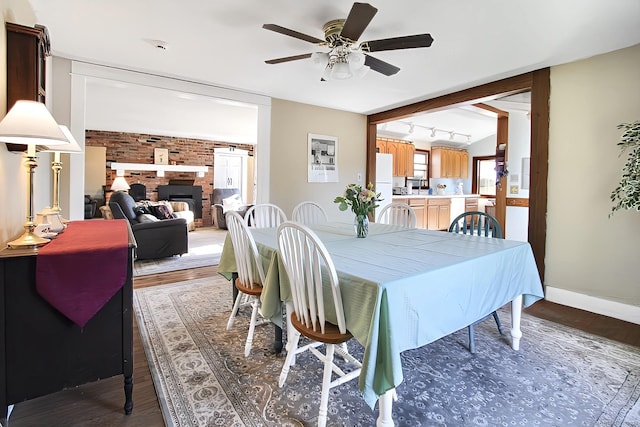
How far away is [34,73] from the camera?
1676 mm

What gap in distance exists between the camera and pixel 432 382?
1.81m

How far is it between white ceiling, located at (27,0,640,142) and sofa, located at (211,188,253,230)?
4.56m

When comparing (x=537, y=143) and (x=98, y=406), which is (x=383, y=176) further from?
(x=98, y=406)

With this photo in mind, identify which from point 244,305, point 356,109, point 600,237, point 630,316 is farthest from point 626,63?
point 244,305

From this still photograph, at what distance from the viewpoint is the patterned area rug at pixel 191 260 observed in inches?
164

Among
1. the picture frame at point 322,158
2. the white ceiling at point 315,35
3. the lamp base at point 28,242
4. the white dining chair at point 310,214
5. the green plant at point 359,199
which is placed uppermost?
the white ceiling at point 315,35

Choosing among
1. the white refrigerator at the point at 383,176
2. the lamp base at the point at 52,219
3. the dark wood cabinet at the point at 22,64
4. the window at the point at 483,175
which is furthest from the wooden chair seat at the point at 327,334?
the window at the point at 483,175

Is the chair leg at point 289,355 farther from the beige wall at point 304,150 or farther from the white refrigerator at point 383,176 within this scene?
the white refrigerator at point 383,176

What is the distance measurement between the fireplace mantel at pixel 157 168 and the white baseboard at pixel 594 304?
7746mm

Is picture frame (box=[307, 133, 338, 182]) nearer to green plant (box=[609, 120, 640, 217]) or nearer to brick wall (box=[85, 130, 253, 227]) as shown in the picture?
green plant (box=[609, 120, 640, 217])

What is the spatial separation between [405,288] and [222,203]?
7593 mm

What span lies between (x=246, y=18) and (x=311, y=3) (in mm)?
520

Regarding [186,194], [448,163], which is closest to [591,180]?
[448,163]

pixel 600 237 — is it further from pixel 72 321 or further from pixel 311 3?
pixel 72 321
